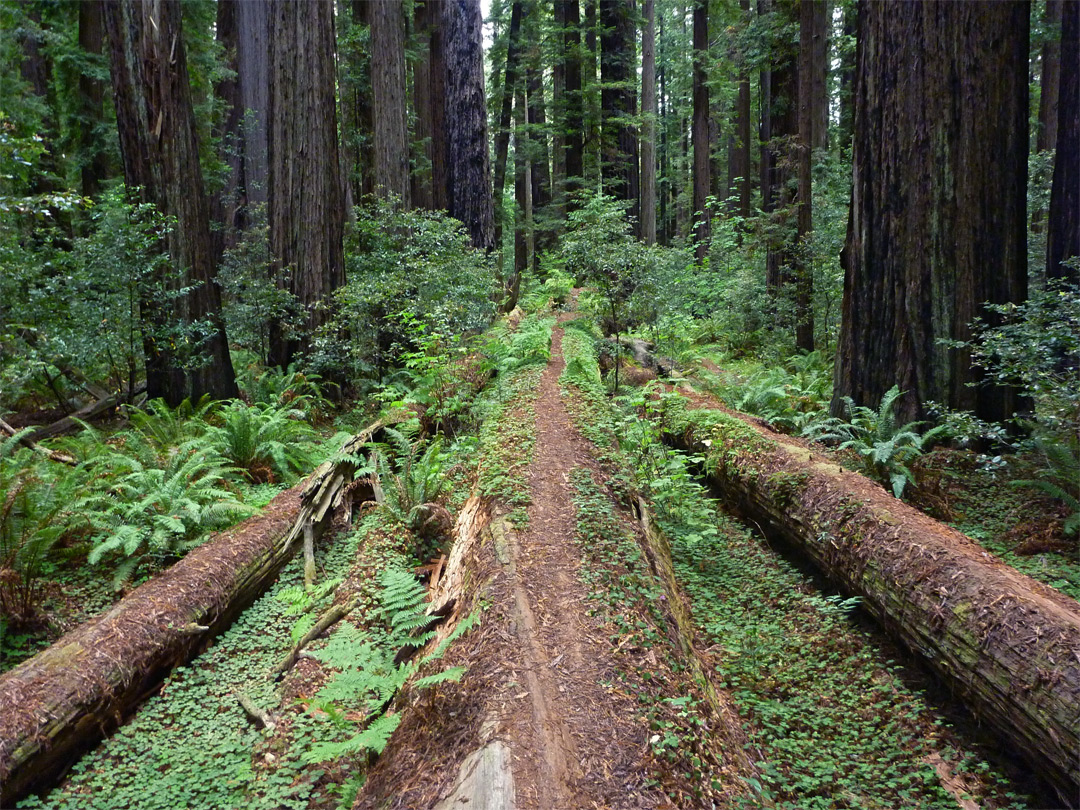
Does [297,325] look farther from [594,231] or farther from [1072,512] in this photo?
[1072,512]

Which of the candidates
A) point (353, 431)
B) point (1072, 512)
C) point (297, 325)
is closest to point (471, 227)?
point (297, 325)

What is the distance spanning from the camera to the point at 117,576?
197 inches

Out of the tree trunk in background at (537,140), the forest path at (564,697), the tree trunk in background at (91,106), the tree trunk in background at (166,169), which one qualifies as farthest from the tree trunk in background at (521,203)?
the forest path at (564,697)

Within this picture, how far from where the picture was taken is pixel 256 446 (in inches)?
300

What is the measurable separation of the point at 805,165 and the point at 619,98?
1207cm

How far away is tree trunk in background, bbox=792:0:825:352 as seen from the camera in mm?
12258

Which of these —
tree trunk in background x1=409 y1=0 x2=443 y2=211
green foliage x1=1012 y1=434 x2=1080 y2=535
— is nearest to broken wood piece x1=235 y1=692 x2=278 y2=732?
green foliage x1=1012 y1=434 x2=1080 y2=535

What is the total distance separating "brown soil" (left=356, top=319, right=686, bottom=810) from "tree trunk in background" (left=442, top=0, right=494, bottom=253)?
492 inches

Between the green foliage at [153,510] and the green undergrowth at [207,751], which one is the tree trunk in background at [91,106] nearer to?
the green foliage at [153,510]

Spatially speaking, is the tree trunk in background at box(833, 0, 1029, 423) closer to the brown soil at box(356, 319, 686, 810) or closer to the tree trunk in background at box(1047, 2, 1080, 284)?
the brown soil at box(356, 319, 686, 810)

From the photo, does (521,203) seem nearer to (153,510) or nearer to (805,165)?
(805,165)

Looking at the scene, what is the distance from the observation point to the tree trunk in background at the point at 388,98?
13.9m

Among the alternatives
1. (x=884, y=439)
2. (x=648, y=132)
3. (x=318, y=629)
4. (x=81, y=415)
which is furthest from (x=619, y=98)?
(x=318, y=629)

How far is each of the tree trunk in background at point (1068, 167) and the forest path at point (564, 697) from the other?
10.1 meters
